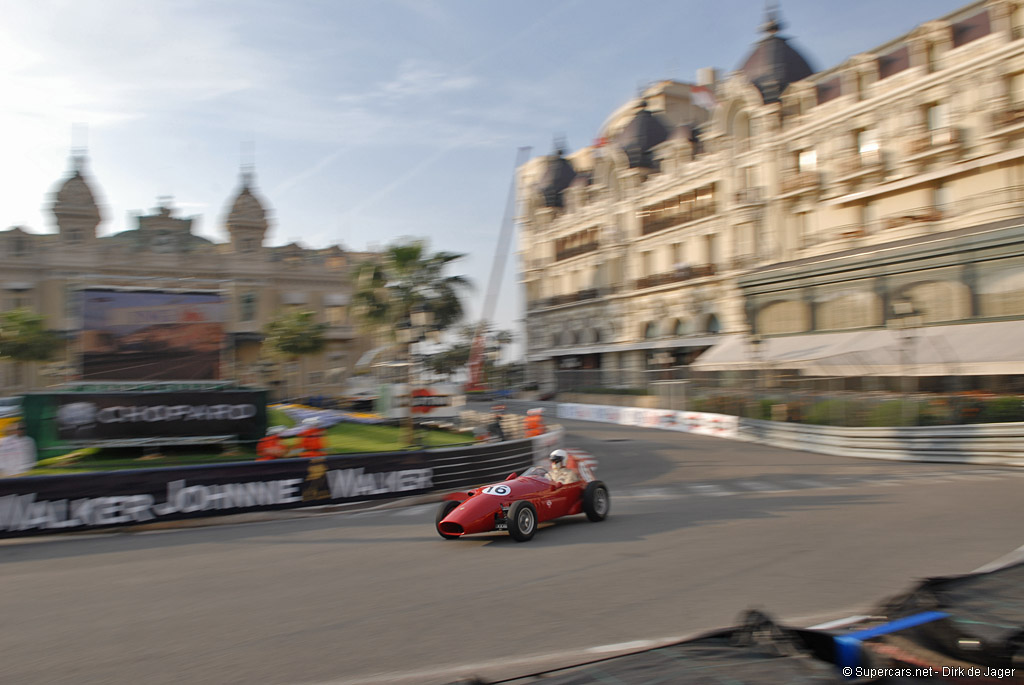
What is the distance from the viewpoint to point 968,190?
27.2 m

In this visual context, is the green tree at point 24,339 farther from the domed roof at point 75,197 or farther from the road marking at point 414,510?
the road marking at point 414,510

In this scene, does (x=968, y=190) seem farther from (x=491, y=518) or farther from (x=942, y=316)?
(x=491, y=518)

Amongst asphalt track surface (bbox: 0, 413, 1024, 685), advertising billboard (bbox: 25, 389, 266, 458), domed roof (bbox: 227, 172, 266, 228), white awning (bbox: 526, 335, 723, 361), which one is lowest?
asphalt track surface (bbox: 0, 413, 1024, 685)

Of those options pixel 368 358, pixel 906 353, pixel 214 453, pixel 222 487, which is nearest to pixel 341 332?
pixel 368 358

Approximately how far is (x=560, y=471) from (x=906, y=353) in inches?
680

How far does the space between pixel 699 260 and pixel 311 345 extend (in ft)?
66.9

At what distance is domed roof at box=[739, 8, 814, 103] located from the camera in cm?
3647

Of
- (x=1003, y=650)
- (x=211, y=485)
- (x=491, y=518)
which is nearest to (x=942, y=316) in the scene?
(x=491, y=518)

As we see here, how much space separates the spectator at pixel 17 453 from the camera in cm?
1584

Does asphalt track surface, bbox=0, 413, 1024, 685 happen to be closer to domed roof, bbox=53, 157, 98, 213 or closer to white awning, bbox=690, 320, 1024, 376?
white awning, bbox=690, 320, 1024, 376

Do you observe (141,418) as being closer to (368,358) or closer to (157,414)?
(157,414)

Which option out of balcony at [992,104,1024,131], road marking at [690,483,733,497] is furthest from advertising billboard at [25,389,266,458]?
balcony at [992,104,1024,131]

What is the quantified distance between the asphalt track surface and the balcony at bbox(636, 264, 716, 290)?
1026 inches

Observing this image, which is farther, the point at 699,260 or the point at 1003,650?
the point at 699,260
